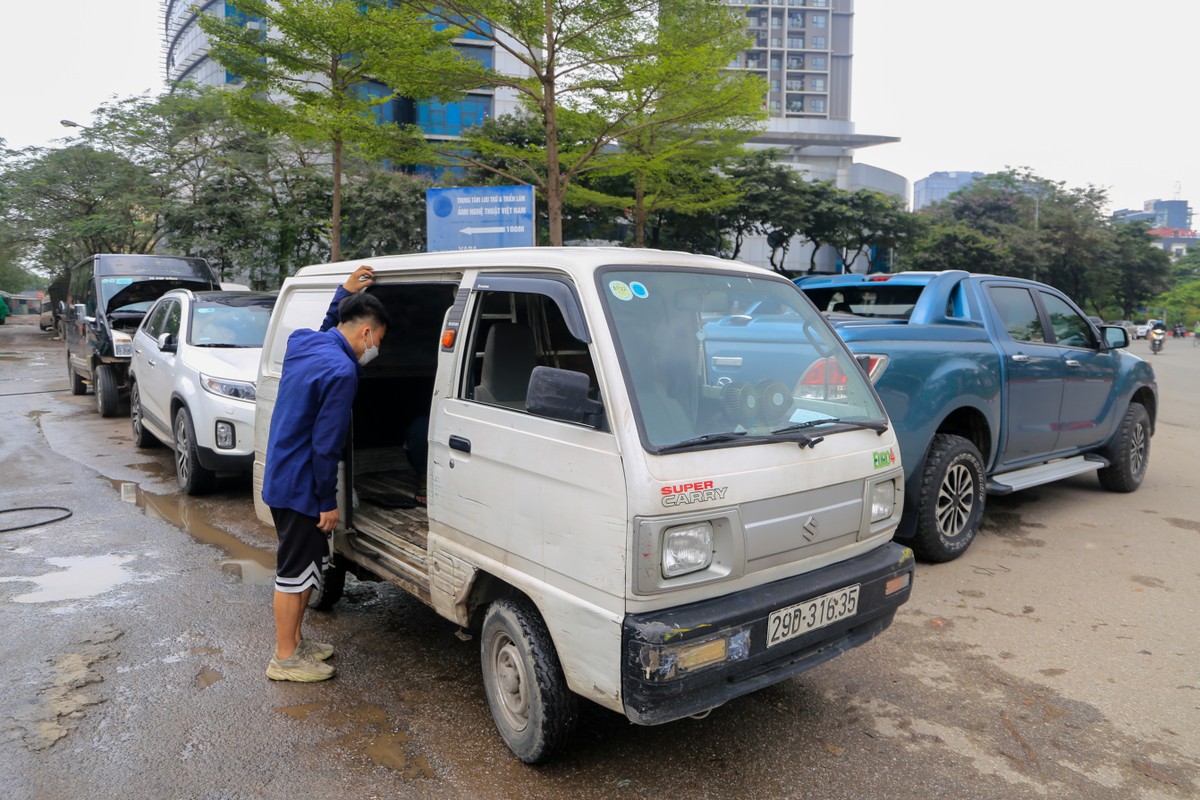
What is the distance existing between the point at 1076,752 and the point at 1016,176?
55.6m

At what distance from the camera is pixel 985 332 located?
561 cm

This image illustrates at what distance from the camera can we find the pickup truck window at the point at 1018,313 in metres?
5.94

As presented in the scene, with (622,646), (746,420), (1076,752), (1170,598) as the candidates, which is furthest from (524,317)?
(1170,598)

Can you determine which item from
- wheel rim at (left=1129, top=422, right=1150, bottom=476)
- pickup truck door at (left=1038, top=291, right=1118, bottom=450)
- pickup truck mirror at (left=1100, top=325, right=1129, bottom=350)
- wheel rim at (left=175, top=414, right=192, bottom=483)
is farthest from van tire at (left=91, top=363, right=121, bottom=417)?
wheel rim at (left=1129, top=422, right=1150, bottom=476)

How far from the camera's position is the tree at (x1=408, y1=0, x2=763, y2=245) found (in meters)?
11.6

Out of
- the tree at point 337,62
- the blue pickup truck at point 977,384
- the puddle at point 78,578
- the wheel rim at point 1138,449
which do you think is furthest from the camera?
the tree at point 337,62

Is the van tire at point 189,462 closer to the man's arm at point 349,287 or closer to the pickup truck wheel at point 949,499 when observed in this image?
the man's arm at point 349,287

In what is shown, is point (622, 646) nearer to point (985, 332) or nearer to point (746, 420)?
point (746, 420)

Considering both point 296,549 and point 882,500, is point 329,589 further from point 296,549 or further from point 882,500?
point 882,500

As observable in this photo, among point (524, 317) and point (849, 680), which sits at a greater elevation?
point (524, 317)

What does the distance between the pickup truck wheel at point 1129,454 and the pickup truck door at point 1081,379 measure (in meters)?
0.29

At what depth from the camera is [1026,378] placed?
19.0 feet

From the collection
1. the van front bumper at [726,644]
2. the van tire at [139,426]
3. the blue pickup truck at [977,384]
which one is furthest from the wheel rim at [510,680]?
the van tire at [139,426]

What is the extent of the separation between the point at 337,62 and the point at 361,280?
1206cm
